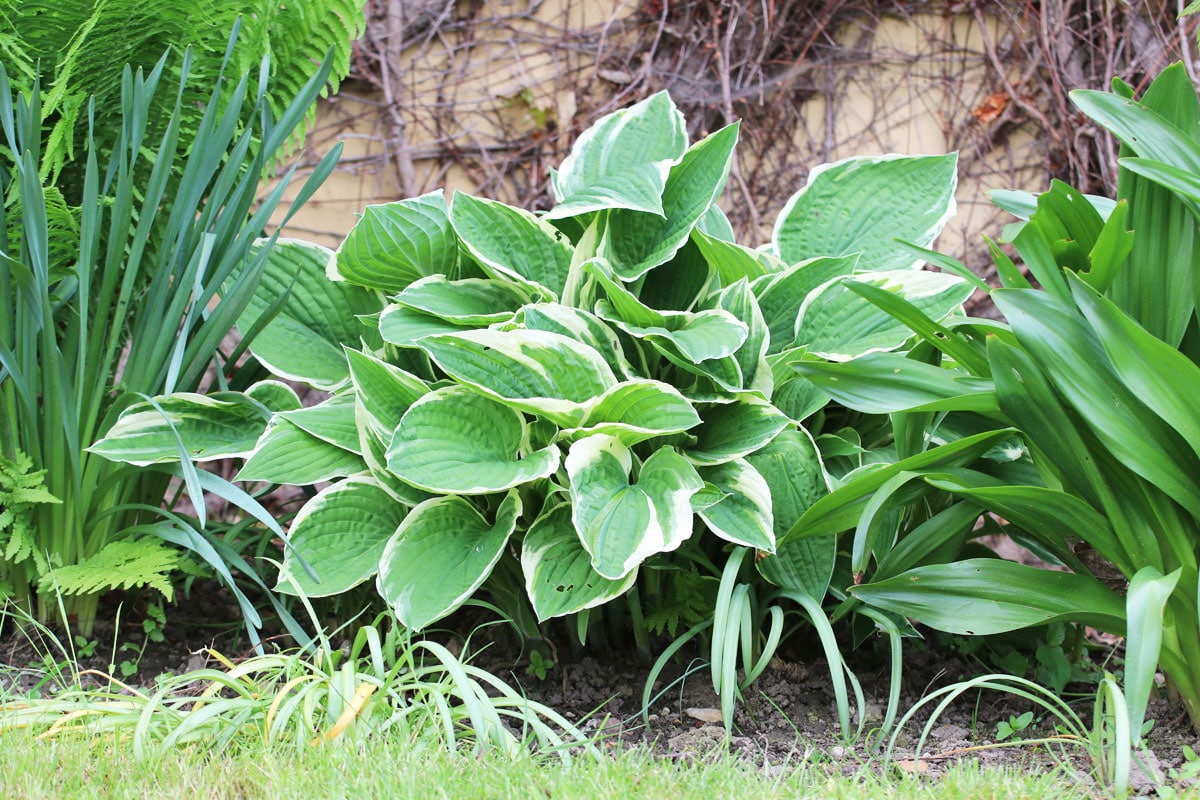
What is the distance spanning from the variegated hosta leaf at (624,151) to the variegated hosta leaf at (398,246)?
0.78 feet

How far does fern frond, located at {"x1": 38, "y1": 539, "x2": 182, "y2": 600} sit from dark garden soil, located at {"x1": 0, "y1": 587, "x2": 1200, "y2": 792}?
0.32ft

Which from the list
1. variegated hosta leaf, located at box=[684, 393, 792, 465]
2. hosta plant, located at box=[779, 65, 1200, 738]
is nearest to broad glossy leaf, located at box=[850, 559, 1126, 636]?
hosta plant, located at box=[779, 65, 1200, 738]

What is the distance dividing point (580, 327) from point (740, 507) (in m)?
0.40

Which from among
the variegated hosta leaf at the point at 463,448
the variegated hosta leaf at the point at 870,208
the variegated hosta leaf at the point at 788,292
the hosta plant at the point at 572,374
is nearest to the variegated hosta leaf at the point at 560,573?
the hosta plant at the point at 572,374

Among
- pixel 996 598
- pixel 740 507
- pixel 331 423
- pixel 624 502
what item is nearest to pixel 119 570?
pixel 331 423

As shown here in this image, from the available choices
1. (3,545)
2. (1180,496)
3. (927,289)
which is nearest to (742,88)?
(927,289)

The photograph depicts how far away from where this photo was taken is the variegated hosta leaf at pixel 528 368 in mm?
1500

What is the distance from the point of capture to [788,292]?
1.81 meters

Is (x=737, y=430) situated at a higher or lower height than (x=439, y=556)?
higher

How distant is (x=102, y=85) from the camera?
182 centimetres

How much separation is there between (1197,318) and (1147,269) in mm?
91

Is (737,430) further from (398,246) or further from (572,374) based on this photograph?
(398,246)

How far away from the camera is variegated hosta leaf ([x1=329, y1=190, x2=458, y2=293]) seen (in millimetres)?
1809

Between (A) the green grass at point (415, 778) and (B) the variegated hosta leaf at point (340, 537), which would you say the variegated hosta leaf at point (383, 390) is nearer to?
(B) the variegated hosta leaf at point (340, 537)
